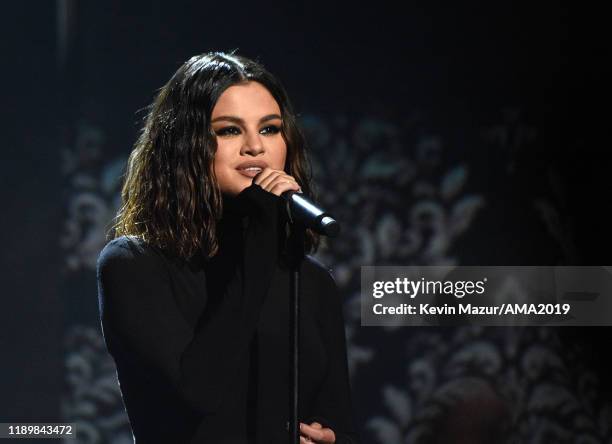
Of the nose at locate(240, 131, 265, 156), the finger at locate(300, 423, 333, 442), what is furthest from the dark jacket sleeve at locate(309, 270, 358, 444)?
the nose at locate(240, 131, 265, 156)

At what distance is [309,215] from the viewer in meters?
1.08

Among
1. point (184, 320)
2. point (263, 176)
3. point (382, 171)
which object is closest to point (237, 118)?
point (263, 176)

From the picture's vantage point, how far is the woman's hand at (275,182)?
3.90 feet

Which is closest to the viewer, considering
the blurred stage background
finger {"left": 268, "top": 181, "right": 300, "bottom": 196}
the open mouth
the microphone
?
the microphone

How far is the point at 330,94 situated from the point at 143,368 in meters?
1.49

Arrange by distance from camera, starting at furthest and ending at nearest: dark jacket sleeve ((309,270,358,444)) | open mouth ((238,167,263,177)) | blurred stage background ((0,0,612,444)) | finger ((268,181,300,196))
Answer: blurred stage background ((0,0,612,444)), dark jacket sleeve ((309,270,358,444)), open mouth ((238,167,263,177)), finger ((268,181,300,196))

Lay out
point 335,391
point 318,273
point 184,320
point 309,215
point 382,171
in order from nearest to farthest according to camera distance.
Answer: point 309,215, point 184,320, point 335,391, point 318,273, point 382,171

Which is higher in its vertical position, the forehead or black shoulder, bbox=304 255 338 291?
the forehead

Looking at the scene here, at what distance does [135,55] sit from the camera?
8.36 feet

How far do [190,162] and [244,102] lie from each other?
119 millimetres

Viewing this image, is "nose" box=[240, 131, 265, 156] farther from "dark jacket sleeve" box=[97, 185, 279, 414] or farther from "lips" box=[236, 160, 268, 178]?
"dark jacket sleeve" box=[97, 185, 279, 414]

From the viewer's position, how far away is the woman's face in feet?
4.40

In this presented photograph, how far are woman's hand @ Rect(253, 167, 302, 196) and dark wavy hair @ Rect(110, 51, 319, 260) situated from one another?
17 cm

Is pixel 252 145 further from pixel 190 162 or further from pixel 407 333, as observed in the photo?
pixel 407 333
